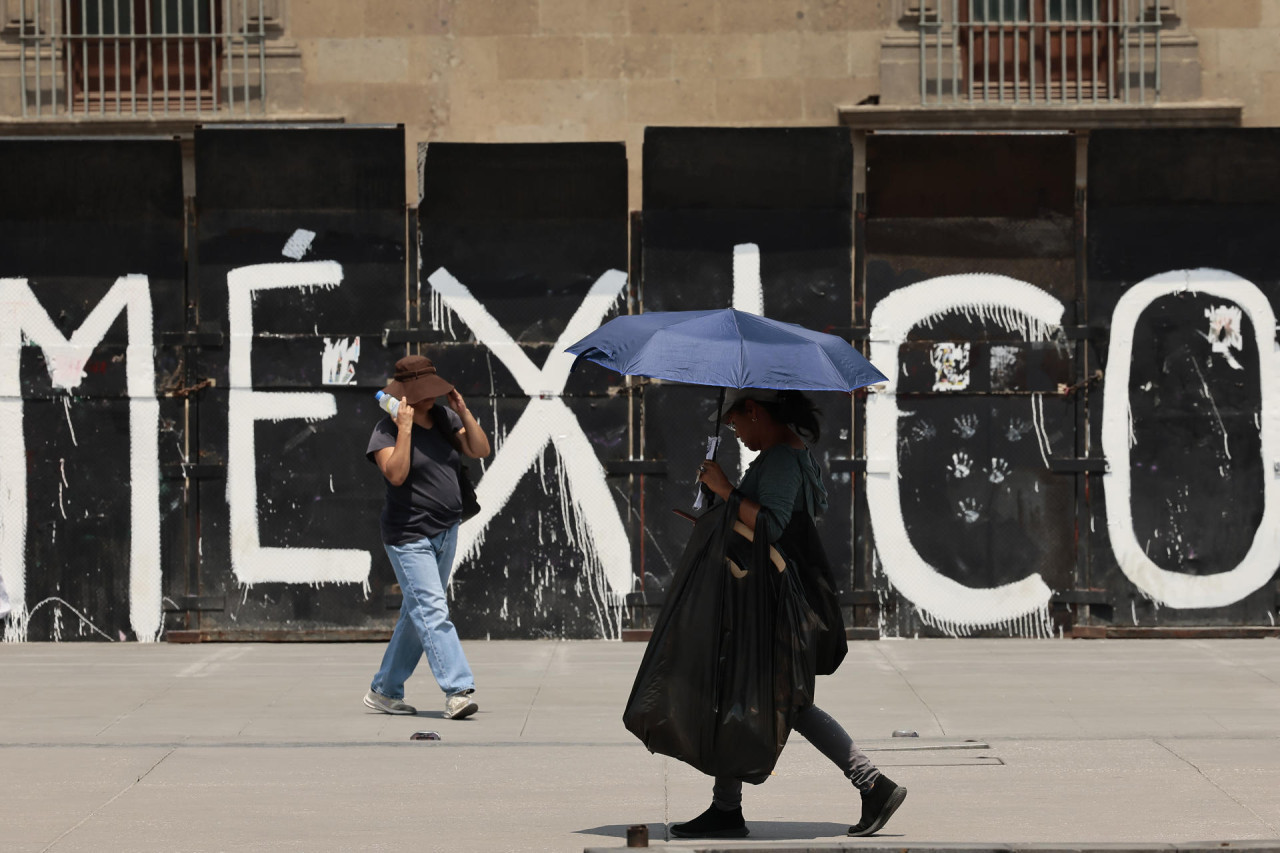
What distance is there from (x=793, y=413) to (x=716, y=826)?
1.39m

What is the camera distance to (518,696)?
9117 millimetres

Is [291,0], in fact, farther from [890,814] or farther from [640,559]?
[890,814]

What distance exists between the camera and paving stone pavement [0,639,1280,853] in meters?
6.14

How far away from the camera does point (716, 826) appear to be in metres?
6.02

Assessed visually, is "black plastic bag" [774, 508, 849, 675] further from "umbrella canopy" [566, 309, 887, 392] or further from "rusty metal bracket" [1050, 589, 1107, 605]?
"rusty metal bracket" [1050, 589, 1107, 605]

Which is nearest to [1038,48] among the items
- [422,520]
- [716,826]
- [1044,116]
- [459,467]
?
[1044,116]

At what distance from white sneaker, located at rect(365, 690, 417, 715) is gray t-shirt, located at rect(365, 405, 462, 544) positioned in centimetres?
74

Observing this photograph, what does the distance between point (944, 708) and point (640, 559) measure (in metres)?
2.69

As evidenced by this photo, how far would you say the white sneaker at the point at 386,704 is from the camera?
28.1 ft

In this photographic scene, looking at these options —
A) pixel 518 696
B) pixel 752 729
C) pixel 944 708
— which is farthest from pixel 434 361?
pixel 752 729

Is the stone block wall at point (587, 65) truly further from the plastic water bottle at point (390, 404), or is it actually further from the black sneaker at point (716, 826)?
the black sneaker at point (716, 826)

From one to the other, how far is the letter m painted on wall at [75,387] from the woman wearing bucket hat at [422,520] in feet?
9.11

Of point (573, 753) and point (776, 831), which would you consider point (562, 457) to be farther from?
point (776, 831)

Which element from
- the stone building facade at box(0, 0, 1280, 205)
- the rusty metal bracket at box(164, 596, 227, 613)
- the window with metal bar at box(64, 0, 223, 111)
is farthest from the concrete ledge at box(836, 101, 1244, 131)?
the rusty metal bracket at box(164, 596, 227, 613)
